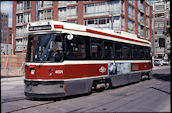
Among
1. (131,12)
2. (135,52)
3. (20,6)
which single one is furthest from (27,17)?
(135,52)

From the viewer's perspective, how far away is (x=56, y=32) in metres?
10.5

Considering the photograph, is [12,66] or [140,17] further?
[140,17]

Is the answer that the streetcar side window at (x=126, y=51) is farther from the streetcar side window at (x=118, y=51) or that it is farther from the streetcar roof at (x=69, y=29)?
the streetcar roof at (x=69, y=29)

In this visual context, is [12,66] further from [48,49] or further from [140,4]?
[140,4]

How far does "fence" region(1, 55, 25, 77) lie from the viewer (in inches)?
1138

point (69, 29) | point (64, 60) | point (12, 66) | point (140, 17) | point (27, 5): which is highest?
point (27, 5)

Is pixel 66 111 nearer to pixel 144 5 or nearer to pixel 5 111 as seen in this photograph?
pixel 5 111

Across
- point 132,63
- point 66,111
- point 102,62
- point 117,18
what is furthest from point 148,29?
point 66,111

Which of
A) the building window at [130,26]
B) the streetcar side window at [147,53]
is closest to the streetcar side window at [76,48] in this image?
the streetcar side window at [147,53]

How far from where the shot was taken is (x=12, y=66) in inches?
1184

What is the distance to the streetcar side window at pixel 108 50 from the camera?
13117mm

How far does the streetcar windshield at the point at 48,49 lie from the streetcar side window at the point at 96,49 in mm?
2130

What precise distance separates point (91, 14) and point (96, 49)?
127 feet

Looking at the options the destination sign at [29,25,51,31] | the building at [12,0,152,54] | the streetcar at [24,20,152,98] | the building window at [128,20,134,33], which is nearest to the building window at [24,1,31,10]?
the building at [12,0,152,54]
